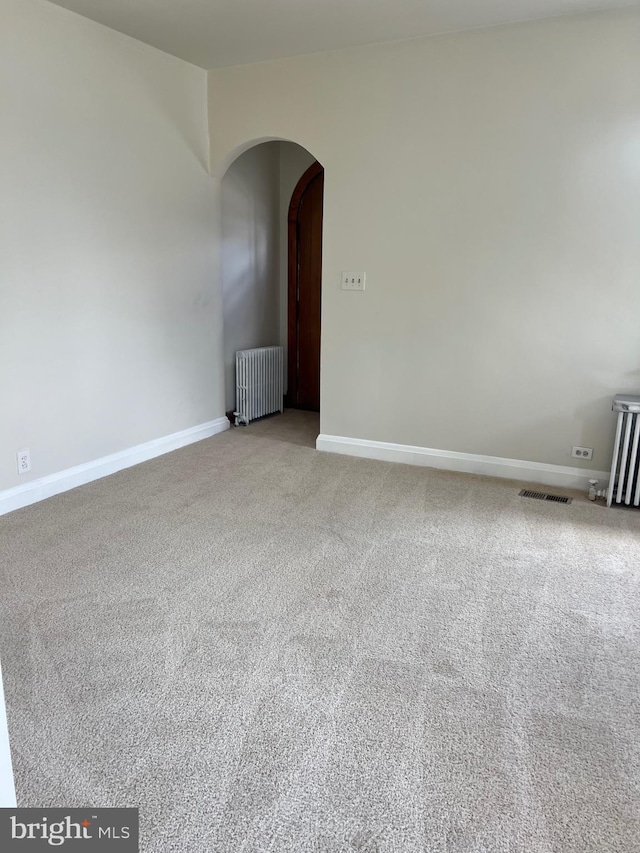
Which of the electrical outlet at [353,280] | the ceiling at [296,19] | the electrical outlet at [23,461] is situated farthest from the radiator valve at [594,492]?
the electrical outlet at [23,461]

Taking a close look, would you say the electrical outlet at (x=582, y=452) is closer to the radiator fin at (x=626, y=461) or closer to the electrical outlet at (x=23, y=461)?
the radiator fin at (x=626, y=461)

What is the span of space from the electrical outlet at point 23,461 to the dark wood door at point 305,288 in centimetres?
304

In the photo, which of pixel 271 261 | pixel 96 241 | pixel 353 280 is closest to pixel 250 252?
pixel 271 261

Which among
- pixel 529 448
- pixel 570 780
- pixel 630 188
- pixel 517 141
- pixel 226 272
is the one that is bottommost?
pixel 570 780

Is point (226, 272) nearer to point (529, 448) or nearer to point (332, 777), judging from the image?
point (529, 448)

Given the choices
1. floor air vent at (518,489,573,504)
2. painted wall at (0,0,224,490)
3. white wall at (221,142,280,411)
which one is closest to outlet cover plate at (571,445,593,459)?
floor air vent at (518,489,573,504)

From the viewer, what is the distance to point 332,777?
66.3 inches

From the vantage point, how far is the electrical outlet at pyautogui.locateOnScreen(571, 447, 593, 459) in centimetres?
391

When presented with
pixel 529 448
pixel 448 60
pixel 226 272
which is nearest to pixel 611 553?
pixel 529 448

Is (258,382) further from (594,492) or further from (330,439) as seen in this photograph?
(594,492)

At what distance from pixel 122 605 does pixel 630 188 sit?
3.51 metres

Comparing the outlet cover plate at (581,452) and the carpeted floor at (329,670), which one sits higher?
the outlet cover plate at (581,452)

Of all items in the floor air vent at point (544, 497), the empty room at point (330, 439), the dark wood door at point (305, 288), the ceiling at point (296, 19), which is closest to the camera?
the empty room at point (330, 439)

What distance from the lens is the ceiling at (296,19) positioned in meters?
3.33
